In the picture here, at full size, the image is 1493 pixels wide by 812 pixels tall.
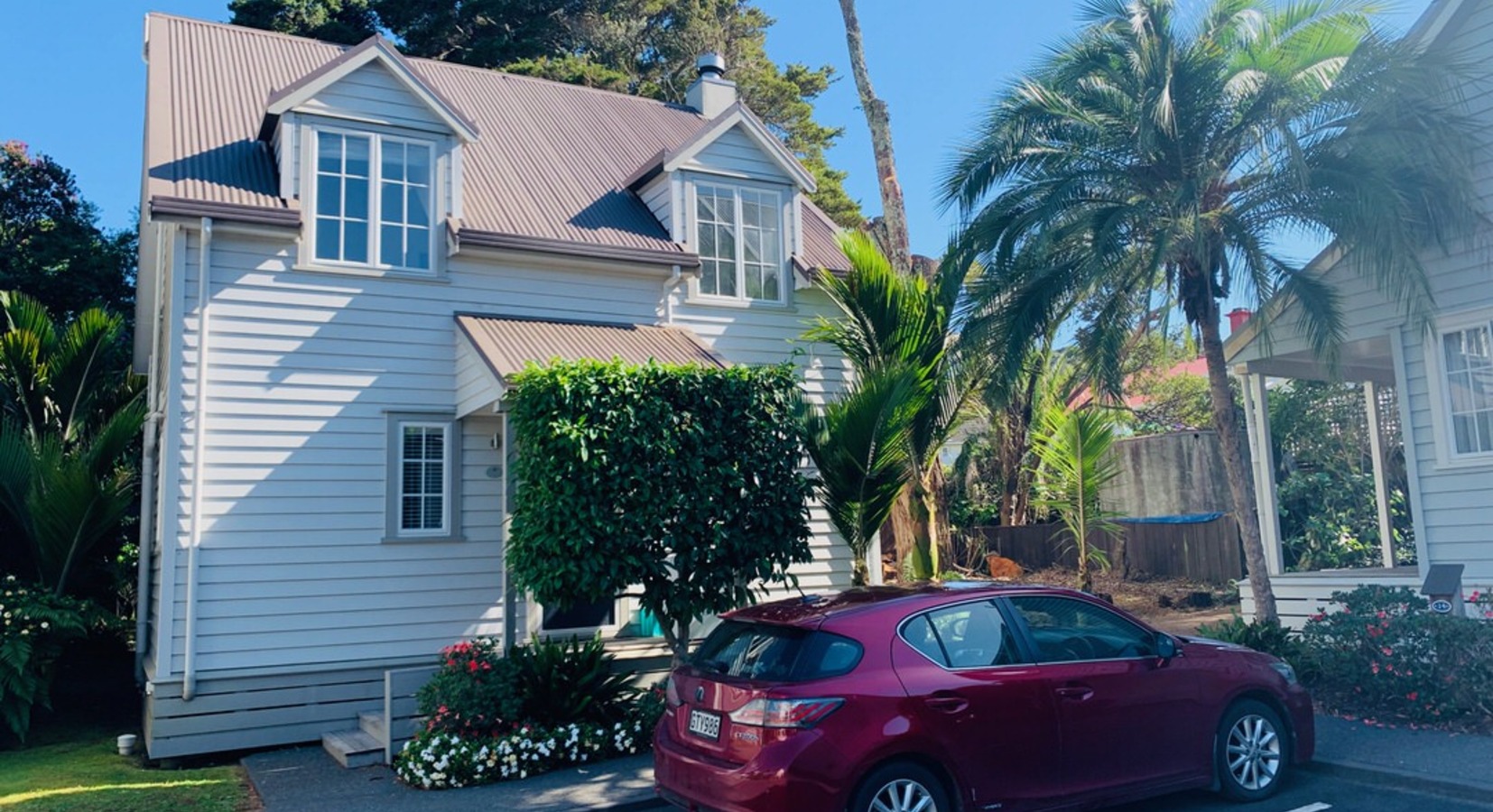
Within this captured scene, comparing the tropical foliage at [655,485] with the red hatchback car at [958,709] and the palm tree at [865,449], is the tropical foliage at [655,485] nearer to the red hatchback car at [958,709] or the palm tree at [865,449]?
the palm tree at [865,449]

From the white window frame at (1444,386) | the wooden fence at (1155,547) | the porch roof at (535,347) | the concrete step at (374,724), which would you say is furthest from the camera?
the wooden fence at (1155,547)

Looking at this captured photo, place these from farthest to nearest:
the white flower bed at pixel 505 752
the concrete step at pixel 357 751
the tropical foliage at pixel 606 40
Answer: the tropical foliage at pixel 606 40, the concrete step at pixel 357 751, the white flower bed at pixel 505 752

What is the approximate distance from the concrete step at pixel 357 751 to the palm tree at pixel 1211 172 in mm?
7470

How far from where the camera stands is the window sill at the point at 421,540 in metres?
11.1

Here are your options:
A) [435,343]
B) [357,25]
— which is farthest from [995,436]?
[357,25]

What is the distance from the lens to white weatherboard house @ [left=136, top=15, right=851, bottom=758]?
10.3 metres

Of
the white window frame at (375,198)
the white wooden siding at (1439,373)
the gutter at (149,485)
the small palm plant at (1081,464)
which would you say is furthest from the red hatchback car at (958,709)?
the gutter at (149,485)

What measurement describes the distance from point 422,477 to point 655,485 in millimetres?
3304

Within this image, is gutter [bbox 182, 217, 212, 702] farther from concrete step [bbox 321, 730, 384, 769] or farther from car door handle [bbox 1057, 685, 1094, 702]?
car door handle [bbox 1057, 685, 1094, 702]

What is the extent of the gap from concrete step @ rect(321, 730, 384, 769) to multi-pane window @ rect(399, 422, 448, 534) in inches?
88.6

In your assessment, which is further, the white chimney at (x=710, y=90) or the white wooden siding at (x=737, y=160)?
the white chimney at (x=710, y=90)

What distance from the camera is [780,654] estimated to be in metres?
6.11

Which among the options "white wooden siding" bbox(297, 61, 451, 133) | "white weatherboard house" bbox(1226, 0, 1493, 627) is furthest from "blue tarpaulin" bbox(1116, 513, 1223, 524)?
"white wooden siding" bbox(297, 61, 451, 133)

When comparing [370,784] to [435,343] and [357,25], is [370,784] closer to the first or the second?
[435,343]
